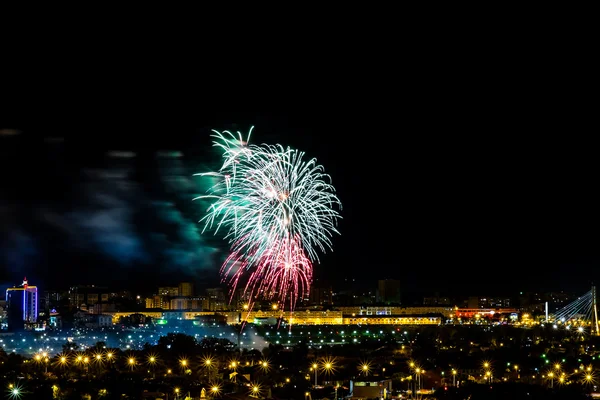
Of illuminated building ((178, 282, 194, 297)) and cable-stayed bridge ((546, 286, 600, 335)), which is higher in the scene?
illuminated building ((178, 282, 194, 297))

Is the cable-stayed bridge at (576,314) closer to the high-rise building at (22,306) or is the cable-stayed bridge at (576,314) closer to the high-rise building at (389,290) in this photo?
the high-rise building at (389,290)

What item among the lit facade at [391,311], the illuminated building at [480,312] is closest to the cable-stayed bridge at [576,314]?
the illuminated building at [480,312]

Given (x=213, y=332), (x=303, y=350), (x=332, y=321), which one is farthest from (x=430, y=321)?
(x=303, y=350)

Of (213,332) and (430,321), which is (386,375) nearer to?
(213,332)

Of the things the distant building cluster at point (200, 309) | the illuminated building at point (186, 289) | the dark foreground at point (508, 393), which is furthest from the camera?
the illuminated building at point (186, 289)

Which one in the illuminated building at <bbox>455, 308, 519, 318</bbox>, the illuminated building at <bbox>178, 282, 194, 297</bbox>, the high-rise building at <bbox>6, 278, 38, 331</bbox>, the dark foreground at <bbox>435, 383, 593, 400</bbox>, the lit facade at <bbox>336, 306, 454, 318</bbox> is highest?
the illuminated building at <bbox>178, 282, 194, 297</bbox>

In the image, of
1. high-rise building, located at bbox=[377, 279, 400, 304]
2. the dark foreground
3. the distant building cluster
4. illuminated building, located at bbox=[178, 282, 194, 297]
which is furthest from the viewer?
high-rise building, located at bbox=[377, 279, 400, 304]

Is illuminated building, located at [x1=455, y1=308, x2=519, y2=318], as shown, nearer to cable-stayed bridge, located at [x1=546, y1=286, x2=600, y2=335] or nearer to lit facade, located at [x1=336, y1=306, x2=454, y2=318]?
lit facade, located at [x1=336, y1=306, x2=454, y2=318]

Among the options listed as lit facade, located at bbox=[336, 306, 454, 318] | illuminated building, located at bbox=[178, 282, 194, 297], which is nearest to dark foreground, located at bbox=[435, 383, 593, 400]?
lit facade, located at bbox=[336, 306, 454, 318]

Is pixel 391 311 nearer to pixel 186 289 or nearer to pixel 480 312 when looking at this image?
pixel 480 312
